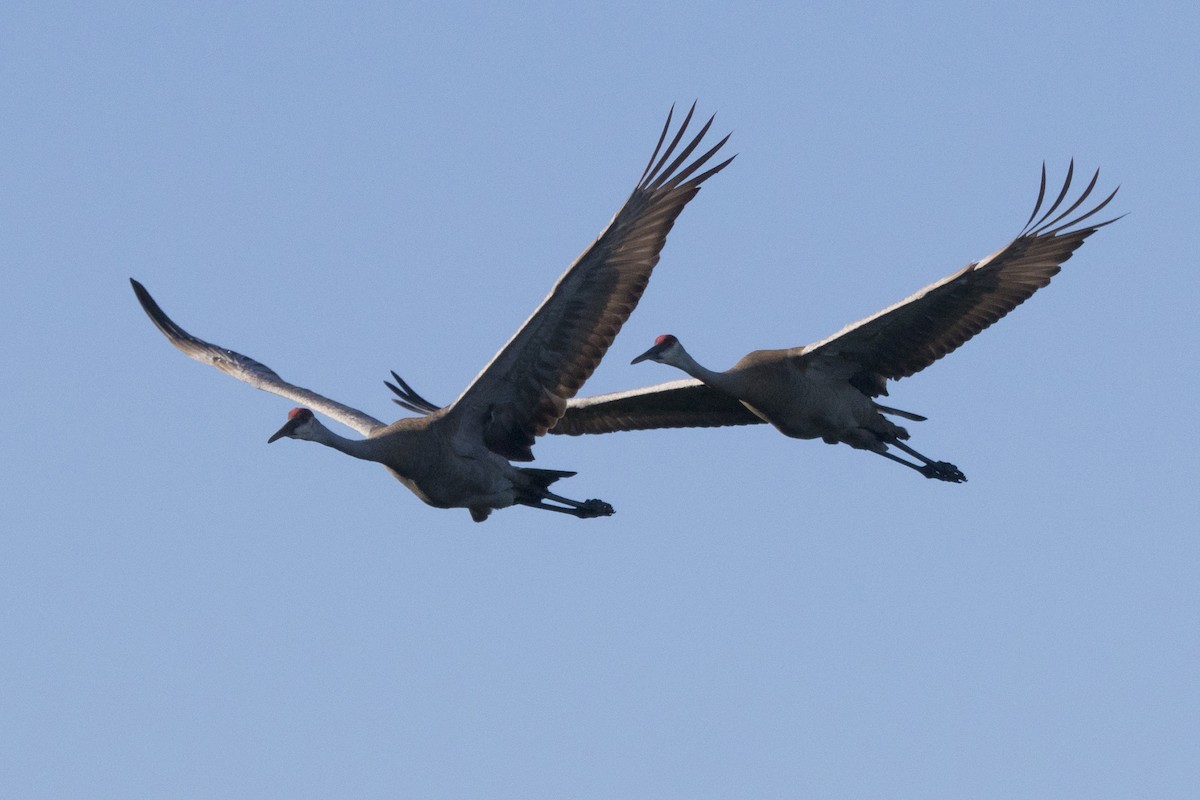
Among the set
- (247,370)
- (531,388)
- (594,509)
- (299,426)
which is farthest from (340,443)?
(247,370)

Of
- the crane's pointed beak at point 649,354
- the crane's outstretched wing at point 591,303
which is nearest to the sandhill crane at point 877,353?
the crane's pointed beak at point 649,354

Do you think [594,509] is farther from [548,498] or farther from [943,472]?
[943,472]

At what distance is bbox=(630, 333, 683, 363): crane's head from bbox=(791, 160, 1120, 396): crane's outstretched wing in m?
0.91

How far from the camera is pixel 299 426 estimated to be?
46.2 ft

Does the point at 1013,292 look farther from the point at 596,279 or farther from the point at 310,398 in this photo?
the point at 310,398

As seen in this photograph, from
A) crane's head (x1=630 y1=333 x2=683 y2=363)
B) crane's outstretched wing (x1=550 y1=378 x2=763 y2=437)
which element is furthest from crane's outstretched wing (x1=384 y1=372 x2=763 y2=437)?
crane's head (x1=630 y1=333 x2=683 y2=363)

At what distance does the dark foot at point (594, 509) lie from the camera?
50.5 feet

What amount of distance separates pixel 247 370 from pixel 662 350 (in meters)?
4.11

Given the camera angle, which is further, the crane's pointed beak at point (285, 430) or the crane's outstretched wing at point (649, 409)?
the crane's outstretched wing at point (649, 409)

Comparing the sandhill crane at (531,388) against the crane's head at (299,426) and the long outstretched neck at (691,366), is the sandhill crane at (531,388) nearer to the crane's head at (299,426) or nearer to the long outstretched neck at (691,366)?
the crane's head at (299,426)

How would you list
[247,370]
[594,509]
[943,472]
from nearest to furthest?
[594,509], [943,472], [247,370]

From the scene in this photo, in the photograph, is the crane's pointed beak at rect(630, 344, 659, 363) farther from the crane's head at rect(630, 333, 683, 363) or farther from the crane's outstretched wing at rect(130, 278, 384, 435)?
the crane's outstretched wing at rect(130, 278, 384, 435)

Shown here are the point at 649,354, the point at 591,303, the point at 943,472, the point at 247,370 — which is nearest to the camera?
the point at 591,303

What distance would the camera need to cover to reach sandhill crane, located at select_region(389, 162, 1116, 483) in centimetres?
1480
